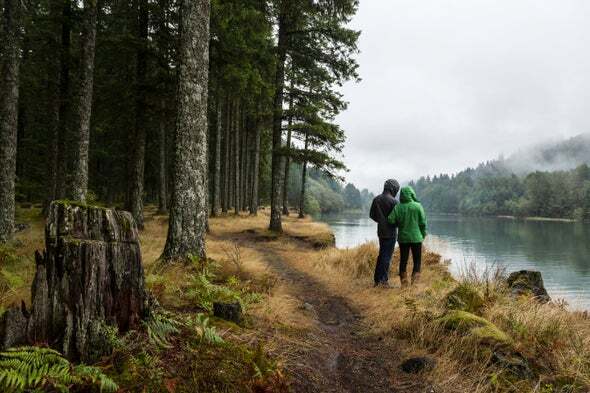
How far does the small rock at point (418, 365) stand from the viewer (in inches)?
174

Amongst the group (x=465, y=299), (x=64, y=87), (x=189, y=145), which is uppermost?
(x=64, y=87)

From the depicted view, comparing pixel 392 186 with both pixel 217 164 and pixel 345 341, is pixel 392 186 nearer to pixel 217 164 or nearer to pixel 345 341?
pixel 345 341

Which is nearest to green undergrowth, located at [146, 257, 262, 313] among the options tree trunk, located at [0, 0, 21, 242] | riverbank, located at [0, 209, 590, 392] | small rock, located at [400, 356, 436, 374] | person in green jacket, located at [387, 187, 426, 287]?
riverbank, located at [0, 209, 590, 392]

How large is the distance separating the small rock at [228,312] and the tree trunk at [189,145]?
3344 mm

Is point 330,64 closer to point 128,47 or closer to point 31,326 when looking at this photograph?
point 128,47

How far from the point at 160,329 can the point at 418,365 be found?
297 centimetres

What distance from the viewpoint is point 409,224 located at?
26.3ft

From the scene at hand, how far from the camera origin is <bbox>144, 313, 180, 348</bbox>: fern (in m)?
3.06

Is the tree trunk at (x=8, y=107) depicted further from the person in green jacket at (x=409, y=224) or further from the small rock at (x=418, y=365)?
the small rock at (x=418, y=365)

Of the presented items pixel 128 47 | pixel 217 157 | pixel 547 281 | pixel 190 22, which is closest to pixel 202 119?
pixel 190 22

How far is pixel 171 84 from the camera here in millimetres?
13977

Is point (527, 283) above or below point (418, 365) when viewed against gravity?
above

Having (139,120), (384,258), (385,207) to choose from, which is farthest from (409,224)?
(139,120)

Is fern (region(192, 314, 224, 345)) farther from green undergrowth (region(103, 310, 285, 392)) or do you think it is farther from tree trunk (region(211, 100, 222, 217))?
tree trunk (region(211, 100, 222, 217))
